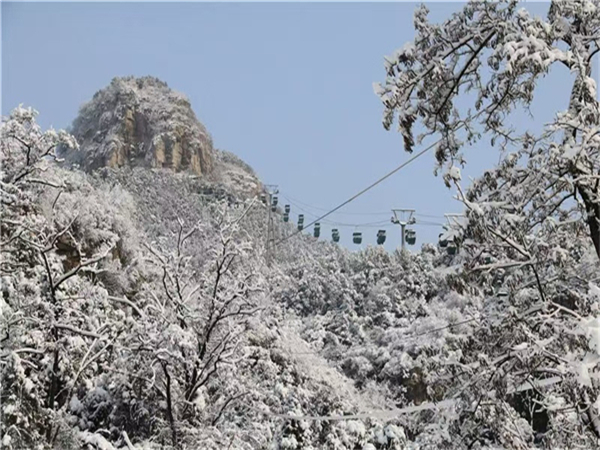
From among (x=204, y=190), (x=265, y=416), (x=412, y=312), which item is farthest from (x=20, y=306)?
(x=204, y=190)

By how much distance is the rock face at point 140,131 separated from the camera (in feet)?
94.7

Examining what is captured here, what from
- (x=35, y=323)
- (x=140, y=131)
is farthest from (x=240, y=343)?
(x=140, y=131)

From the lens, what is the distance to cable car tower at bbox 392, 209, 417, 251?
22.5 m

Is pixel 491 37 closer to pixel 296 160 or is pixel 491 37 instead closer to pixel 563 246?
pixel 563 246

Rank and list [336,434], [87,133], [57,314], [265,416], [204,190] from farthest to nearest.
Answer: [87,133]
[204,190]
[336,434]
[265,416]
[57,314]

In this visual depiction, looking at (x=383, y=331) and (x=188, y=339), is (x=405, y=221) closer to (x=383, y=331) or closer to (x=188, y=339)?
(x=383, y=331)

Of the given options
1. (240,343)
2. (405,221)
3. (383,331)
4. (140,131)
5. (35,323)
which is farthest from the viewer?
(140,131)

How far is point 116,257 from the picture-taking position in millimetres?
12219

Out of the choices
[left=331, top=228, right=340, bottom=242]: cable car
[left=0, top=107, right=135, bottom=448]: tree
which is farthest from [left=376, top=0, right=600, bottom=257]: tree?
[left=331, top=228, right=340, bottom=242]: cable car

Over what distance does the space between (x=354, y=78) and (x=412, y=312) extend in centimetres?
1168

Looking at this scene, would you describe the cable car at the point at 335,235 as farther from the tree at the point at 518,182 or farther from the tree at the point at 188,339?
the tree at the point at 518,182

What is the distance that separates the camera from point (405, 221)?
23.1 meters

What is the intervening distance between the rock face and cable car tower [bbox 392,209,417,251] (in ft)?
36.4

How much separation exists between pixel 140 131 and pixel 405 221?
46.9ft
